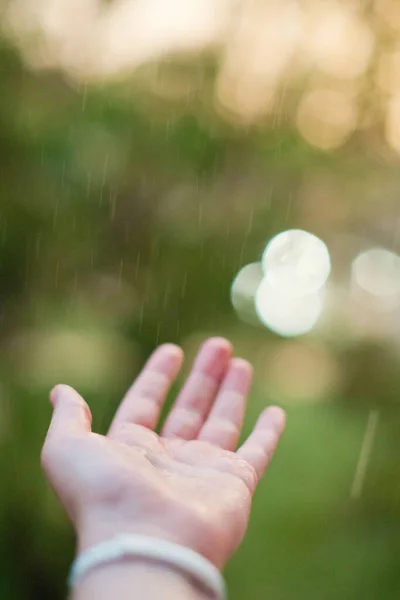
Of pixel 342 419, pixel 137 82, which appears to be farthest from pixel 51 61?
pixel 342 419

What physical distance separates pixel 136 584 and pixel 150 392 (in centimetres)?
25

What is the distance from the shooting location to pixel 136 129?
68cm

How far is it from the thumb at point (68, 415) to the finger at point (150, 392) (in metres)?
0.06

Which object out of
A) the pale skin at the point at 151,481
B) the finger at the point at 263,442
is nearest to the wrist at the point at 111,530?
the pale skin at the point at 151,481

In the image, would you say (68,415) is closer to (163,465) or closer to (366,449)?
(163,465)

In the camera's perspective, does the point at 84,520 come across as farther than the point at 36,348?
No

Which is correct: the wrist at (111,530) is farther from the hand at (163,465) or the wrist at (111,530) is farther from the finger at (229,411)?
the finger at (229,411)

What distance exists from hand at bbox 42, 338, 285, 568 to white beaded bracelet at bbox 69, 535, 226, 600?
0.03ft

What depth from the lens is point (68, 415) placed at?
1.56 feet

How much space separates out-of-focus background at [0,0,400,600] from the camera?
675mm

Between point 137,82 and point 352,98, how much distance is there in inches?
9.4

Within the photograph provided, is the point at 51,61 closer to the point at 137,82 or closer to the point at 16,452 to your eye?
the point at 137,82

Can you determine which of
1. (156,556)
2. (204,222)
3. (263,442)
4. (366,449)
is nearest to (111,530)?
(156,556)

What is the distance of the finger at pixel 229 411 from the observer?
57 centimetres
